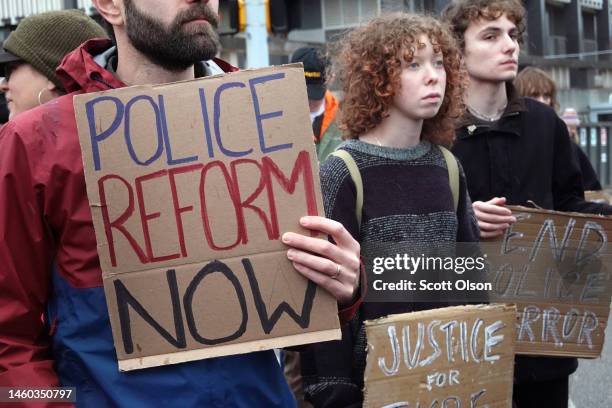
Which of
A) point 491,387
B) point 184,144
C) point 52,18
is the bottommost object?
point 491,387

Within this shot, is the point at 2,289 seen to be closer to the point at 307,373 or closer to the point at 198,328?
the point at 198,328

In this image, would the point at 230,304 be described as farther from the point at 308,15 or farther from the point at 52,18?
the point at 308,15

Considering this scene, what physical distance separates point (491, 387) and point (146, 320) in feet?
4.35

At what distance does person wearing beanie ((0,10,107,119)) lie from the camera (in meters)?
3.48

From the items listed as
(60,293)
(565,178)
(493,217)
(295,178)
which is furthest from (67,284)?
(565,178)

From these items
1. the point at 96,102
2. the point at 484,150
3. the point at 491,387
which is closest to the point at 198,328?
the point at 96,102

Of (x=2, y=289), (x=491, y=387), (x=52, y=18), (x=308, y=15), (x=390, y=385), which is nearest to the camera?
(x=2, y=289)

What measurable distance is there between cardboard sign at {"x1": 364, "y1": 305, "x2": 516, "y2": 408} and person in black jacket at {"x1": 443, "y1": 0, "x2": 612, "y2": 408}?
63cm

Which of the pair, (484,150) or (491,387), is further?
(484,150)

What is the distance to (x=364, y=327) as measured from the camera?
3.03 meters

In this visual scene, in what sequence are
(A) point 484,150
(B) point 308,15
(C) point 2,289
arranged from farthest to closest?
(B) point 308,15, (A) point 484,150, (C) point 2,289

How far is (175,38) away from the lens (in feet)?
7.64

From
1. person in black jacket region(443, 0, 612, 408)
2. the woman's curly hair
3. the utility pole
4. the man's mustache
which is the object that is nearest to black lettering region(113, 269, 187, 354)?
the man's mustache

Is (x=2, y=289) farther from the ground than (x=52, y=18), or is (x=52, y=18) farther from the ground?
(x=52, y=18)
